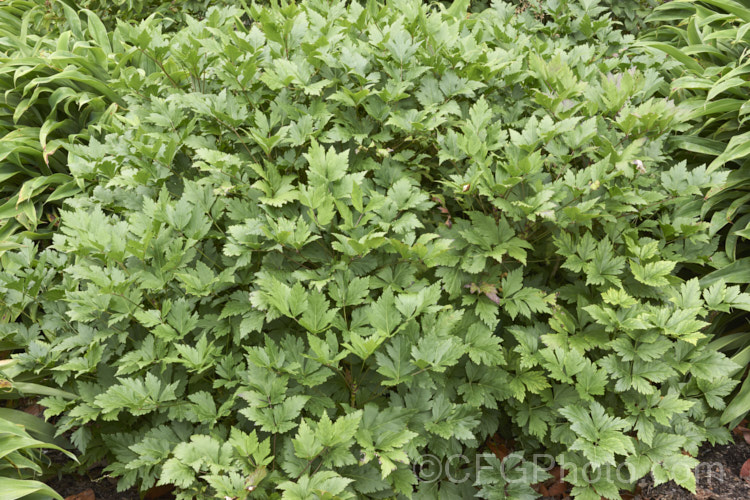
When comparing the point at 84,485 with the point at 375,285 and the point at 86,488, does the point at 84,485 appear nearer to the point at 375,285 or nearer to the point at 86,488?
the point at 86,488

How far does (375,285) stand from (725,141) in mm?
2072

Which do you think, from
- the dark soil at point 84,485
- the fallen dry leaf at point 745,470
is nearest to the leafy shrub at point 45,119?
the dark soil at point 84,485

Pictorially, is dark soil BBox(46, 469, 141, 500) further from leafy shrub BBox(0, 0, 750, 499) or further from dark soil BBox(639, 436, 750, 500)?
dark soil BBox(639, 436, 750, 500)

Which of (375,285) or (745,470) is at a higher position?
(375,285)

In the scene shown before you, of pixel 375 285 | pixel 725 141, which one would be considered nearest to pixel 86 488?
pixel 375 285

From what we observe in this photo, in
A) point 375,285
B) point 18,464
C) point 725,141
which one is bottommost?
point 18,464

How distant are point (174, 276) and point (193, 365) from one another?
1.33ft

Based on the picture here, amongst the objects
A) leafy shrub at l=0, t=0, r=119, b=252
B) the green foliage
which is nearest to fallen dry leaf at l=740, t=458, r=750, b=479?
the green foliage

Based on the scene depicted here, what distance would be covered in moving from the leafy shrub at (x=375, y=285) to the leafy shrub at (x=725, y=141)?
0.21 meters

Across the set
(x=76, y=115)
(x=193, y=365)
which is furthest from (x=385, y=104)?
(x=76, y=115)

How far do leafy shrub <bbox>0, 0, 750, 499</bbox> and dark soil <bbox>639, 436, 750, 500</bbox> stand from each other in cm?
22

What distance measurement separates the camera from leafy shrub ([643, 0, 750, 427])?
2391mm

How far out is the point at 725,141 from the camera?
2.64 meters

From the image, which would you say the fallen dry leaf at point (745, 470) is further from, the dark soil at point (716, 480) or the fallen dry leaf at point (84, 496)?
the fallen dry leaf at point (84, 496)
